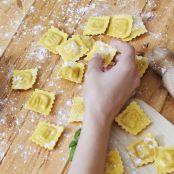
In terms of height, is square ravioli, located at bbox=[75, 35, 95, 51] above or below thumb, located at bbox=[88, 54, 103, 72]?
below

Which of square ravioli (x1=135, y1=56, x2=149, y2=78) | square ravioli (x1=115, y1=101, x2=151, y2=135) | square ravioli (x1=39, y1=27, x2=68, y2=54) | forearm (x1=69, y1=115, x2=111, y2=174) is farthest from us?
square ravioli (x1=39, y1=27, x2=68, y2=54)

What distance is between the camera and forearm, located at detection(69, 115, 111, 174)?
47.1 inches

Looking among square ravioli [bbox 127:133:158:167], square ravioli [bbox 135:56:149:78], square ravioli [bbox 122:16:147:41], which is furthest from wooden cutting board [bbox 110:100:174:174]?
square ravioli [bbox 122:16:147:41]

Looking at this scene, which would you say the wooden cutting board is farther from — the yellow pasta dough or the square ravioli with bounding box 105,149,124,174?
the yellow pasta dough

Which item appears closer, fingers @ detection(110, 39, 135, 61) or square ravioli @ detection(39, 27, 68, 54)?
fingers @ detection(110, 39, 135, 61)

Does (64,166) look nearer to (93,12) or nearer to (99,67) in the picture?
(99,67)

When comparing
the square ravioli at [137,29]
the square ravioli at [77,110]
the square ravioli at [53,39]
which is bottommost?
the square ravioli at [77,110]

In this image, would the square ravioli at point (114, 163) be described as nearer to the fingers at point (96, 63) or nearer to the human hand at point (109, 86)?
the human hand at point (109, 86)

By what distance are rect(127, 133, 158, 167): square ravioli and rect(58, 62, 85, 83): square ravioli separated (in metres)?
0.30

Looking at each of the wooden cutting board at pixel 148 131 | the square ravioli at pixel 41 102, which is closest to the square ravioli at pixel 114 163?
the wooden cutting board at pixel 148 131

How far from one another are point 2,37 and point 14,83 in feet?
0.71

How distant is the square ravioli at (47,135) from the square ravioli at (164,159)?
30 cm

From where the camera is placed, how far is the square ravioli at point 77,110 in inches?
53.7

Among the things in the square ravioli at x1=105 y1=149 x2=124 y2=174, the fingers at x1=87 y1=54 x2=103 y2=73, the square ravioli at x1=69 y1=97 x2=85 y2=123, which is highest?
the fingers at x1=87 y1=54 x2=103 y2=73
